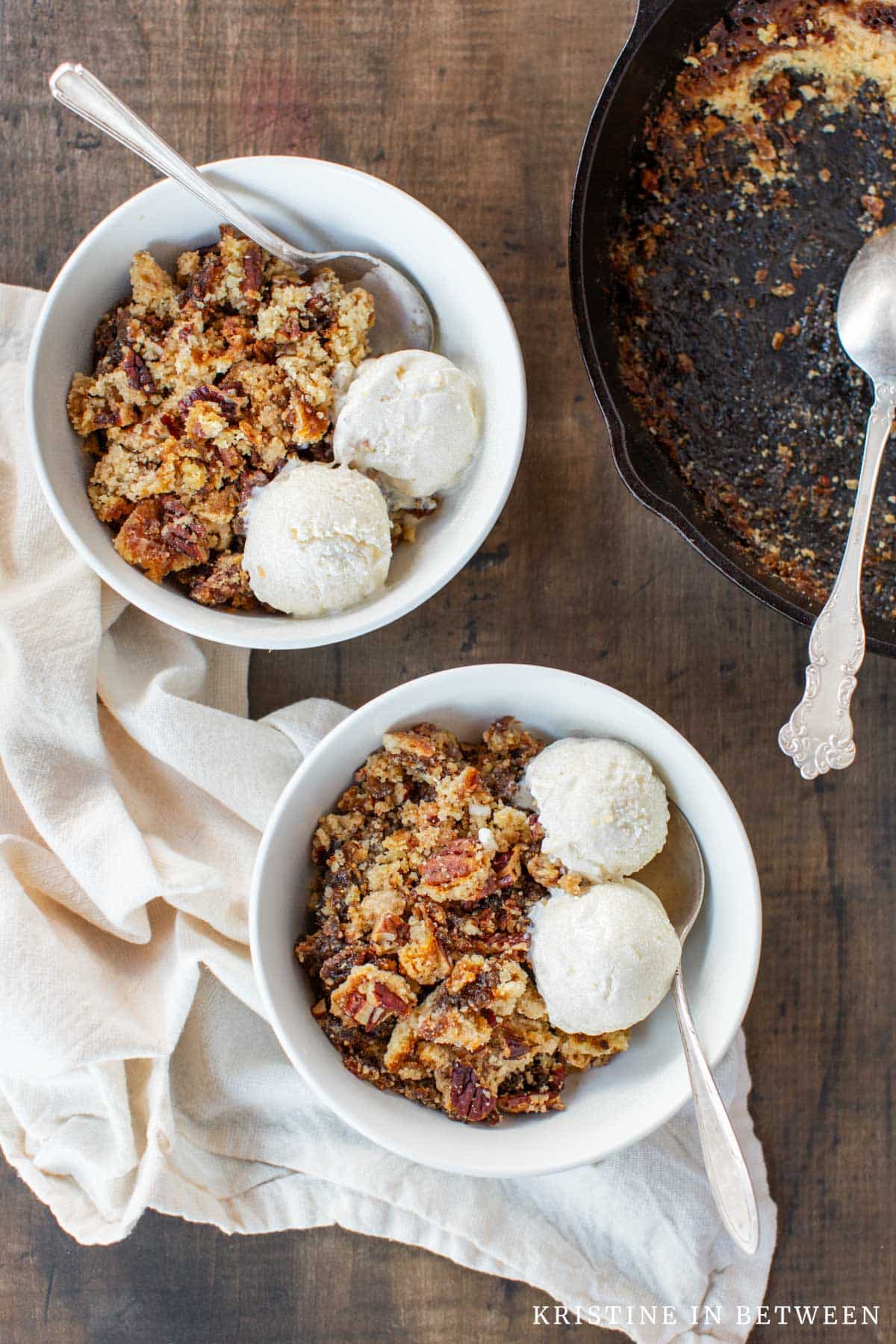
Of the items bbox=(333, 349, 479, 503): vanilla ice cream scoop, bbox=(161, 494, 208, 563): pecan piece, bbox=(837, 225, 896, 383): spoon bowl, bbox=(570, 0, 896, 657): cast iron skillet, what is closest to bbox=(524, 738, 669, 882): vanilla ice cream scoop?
bbox=(570, 0, 896, 657): cast iron skillet

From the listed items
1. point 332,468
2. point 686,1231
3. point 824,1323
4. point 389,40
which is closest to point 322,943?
point 332,468

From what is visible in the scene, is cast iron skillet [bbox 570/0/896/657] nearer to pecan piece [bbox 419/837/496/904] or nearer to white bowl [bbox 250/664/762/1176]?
white bowl [bbox 250/664/762/1176]

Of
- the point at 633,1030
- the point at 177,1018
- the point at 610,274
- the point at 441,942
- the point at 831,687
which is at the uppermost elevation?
the point at 610,274

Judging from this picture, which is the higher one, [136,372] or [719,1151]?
[136,372]

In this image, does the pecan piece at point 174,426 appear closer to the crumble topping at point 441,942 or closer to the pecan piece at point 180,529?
the pecan piece at point 180,529

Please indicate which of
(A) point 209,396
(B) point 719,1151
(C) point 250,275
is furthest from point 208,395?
(B) point 719,1151

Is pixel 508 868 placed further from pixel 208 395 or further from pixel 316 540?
pixel 208 395

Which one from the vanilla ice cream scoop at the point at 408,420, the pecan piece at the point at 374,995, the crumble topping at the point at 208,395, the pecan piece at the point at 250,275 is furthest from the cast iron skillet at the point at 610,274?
the pecan piece at the point at 374,995
